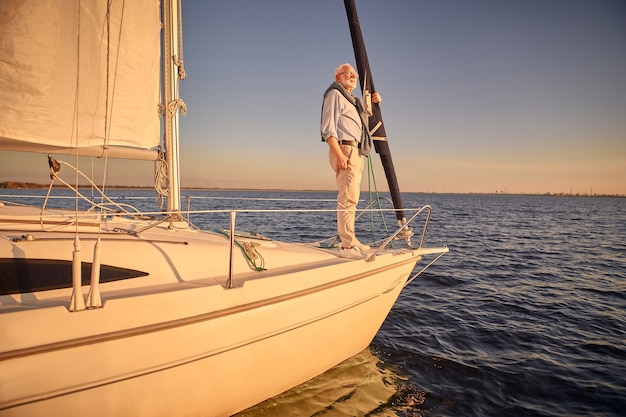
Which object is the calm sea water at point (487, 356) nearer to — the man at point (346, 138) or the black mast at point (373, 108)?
the man at point (346, 138)

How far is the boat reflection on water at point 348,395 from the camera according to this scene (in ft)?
10.9

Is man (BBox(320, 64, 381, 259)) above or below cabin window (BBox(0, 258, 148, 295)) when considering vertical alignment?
above

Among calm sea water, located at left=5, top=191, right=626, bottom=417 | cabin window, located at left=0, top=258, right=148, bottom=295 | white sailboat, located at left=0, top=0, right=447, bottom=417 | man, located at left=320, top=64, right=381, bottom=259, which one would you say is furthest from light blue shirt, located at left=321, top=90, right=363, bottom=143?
cabin window, located at left=0, top=258, right=148, bottom=295

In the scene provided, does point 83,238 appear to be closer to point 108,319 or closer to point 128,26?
point 108,319

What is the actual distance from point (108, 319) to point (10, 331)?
0.46 m

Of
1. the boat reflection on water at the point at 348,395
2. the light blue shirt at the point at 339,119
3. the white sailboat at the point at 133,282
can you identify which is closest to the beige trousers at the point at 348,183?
the light blue shirt at the point at 339,119

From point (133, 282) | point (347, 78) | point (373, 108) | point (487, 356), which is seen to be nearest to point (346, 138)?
point (347, 78)

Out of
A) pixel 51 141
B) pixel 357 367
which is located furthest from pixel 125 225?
pixel 357 367

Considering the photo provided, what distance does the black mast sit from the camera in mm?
4477

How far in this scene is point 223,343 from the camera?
2574mm

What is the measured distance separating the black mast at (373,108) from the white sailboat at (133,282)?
3.56 ft

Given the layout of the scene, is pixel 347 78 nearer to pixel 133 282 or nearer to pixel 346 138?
pixel 346 138

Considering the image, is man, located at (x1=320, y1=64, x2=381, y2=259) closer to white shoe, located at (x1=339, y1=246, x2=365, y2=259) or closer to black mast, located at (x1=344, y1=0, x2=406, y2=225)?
white shoe, located at (x1=339, y1=246, x2=365, y2=259)

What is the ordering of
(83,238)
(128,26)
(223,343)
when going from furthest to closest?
(128,26) < (83,238) < (223,343)
